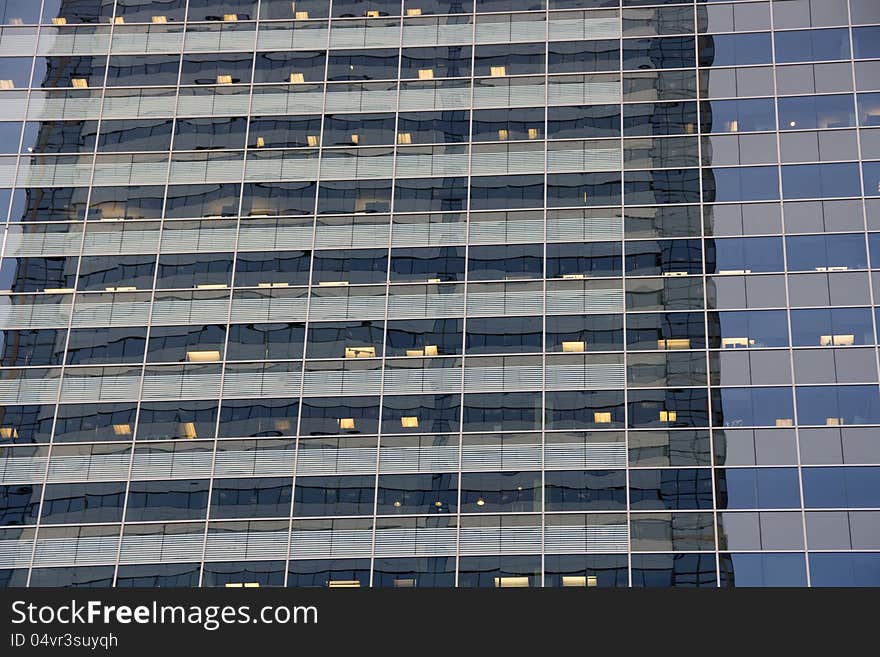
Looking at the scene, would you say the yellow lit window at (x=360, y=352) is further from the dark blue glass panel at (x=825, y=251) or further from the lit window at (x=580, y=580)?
the dark blue glass panel at (x=825, y=251)

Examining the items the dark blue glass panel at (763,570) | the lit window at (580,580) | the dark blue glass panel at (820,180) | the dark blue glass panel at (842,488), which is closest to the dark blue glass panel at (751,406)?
the dark blue glass panel at (842,488)

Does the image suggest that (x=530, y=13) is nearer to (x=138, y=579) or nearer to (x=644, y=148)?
(x=644, y=148)

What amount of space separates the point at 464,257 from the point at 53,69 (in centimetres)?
2321

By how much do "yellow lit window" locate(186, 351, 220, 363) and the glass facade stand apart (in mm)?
283

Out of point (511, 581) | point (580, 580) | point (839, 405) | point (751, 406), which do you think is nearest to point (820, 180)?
point (839, 405)

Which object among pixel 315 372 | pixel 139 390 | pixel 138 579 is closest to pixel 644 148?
pixel 315 372

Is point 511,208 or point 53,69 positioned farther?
point 53,69

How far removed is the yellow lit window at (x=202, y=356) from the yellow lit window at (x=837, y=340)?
89.0 ft

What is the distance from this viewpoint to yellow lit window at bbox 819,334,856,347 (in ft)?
221

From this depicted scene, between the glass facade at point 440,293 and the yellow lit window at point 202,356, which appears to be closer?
the glass facade at point 440,293

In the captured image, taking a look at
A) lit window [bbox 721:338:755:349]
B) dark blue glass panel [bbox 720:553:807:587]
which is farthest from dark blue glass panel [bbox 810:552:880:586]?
lit window [bbox 721:338:755:349]

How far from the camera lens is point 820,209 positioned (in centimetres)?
7025

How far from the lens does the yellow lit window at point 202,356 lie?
230 ft

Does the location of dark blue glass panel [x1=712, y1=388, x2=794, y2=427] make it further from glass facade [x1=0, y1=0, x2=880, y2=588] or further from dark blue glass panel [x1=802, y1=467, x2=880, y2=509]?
dark blue glass panel [x1=802, y1=467, x2=880, y2=509]
